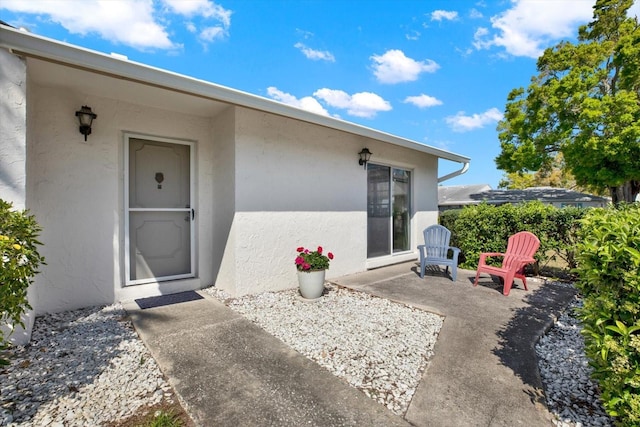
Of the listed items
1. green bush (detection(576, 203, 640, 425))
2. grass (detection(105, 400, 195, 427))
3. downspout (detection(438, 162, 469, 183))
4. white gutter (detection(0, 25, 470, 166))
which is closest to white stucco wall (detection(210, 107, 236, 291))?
white gutter (detection(0, 25, 470, 166))

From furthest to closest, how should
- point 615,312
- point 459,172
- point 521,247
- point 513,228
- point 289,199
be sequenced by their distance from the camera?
point 459,172, point 513,228, point 521,247, point 289,199, point 615,312

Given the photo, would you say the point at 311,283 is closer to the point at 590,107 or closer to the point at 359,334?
the point at 359,334

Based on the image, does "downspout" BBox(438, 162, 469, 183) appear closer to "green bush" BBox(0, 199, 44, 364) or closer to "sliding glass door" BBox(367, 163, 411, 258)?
"sliding glass door" BBox(367, 163, 411, 258)

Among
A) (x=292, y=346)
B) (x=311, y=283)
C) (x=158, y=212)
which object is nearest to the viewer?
(x=292, y=346)

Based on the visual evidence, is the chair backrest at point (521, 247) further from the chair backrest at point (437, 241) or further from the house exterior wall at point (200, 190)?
the house exterior wall at point (200, 190)

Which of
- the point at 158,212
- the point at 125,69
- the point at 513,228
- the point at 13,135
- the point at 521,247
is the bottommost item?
the point at 521,247

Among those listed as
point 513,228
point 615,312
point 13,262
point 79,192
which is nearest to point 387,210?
point 513,228

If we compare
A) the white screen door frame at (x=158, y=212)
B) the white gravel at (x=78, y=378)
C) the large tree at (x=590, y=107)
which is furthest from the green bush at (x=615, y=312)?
the large tree at (x=590, y=107)

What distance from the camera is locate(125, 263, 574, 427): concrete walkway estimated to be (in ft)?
5.77

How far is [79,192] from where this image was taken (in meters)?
3.49

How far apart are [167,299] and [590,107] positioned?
14.6 meters

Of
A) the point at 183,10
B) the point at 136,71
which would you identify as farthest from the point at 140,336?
the point at 183,10

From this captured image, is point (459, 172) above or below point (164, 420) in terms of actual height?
above

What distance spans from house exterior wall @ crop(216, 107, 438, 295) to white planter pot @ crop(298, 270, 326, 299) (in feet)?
1.89
